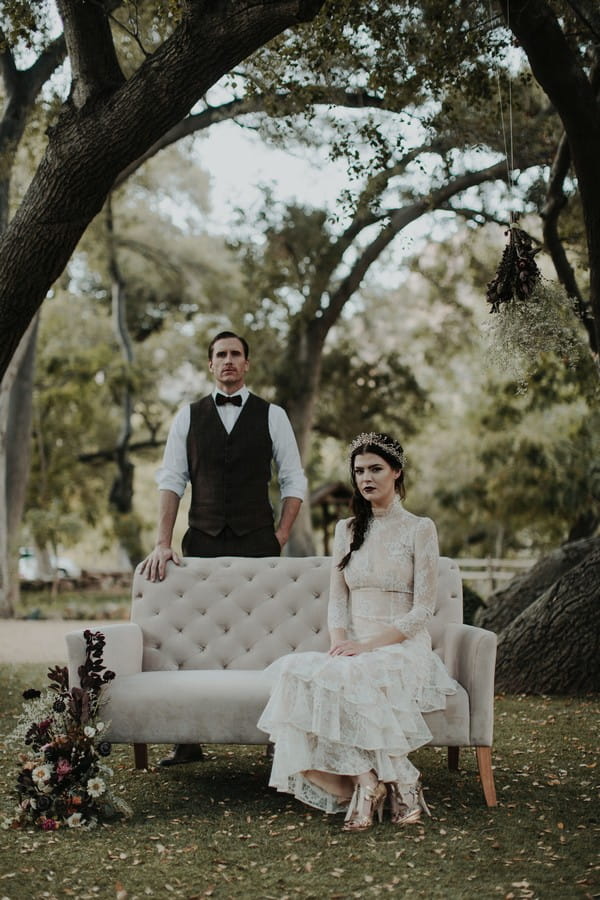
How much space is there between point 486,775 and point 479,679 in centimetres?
42

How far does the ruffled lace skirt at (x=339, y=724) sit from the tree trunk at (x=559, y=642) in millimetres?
3319

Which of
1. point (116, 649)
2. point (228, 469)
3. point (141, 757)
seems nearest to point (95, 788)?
point (116, 649)

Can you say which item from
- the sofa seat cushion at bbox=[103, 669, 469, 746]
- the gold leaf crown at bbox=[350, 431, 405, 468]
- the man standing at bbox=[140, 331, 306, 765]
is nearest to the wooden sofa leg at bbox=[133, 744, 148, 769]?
the man standing at bbox=[140, 331, 306, 765]

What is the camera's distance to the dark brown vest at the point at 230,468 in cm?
539

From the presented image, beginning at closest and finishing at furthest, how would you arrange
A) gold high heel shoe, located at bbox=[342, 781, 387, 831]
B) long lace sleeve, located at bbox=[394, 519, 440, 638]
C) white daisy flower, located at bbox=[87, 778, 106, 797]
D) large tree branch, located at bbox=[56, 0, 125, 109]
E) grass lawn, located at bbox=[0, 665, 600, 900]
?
grass lawn, located at bbox=[0, 665, 600, 900], gold high heel shoe, located at bbox=[342, 781, 387, 831], white daisy flower, located at bbox=[87, 778, 106, 797], long lace sleeve, located at bbox=[394, 519, 440, 638], large tree branch, located at bbox=[56, 0, 125, 109]

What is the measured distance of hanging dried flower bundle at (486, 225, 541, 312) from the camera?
19.1 ft

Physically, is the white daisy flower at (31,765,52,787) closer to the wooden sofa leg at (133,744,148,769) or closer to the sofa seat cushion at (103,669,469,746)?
the sofa seat cushion at (103,669,469,746)

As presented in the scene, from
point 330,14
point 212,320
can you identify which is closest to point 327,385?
point 212,320

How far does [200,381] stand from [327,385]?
8029 mm

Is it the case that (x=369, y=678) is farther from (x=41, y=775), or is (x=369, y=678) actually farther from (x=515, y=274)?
(x=515, y=274)

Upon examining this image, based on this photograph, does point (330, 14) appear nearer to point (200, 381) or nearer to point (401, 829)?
point (401, 829)

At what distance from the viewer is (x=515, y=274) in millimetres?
5844

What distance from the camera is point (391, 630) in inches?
173

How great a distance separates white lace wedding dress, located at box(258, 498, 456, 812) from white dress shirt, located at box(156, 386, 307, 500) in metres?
1.10
